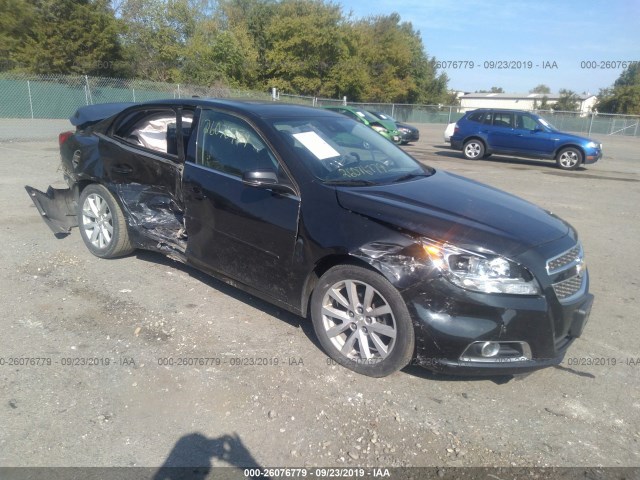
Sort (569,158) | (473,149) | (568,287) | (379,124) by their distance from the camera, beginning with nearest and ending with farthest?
(568,287) < (569,158) < (473,149) < (379,124)

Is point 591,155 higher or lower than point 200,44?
lower

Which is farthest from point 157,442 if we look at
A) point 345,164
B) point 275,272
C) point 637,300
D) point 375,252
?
point 637,300

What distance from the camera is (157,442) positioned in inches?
101

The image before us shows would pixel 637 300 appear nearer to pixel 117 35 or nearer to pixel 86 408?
pixel 86 408

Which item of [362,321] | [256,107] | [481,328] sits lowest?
[362,321]

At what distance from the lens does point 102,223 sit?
4945 mm

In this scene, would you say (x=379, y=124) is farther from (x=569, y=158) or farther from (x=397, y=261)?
(x=397, y=261)

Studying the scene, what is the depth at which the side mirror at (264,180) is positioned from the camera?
3371 millimetres

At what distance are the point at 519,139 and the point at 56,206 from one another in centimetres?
1392

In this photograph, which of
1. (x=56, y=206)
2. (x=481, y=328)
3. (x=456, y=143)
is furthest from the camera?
(x=456, y=143)

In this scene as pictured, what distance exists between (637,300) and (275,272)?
350 cm

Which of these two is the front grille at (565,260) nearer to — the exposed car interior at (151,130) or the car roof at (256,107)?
the car roof at (256,107)

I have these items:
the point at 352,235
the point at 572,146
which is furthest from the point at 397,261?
the point at 572,146

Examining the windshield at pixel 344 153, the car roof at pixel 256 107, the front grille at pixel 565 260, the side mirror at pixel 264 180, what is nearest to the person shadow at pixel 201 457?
the side mirror at pixel 264 180
